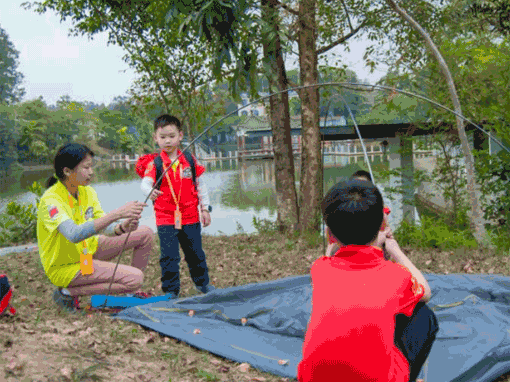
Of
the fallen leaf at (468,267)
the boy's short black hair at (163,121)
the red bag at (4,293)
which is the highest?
the boy's short black hair at (163,121)

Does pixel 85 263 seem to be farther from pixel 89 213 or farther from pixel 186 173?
pixel 186 173

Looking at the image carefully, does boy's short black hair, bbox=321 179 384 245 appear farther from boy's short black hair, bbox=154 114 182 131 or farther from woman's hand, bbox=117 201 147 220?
boy's short black hair, bbox=154 114 182 131

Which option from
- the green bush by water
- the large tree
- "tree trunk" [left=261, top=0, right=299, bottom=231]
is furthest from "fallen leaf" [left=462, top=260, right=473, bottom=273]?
the large tree

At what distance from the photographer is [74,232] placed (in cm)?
315

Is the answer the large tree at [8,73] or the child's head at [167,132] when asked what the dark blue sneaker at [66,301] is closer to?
the child's head at [167,132]

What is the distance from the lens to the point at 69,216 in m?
3.35

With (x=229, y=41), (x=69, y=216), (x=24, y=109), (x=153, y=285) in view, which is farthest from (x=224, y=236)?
(x=24, y=109)

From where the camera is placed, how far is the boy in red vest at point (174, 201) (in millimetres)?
3855

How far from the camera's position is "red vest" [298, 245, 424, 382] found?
5.08 feet

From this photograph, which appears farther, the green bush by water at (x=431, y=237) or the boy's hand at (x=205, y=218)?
the green bush by water at (x=431, y=237)

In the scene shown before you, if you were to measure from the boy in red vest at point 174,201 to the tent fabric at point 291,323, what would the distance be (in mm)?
404

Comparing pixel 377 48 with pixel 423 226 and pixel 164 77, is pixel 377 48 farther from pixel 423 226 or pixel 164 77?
pixel 164 77

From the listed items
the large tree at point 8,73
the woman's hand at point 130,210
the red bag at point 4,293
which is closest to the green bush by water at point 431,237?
the woman's hand at point 130,210

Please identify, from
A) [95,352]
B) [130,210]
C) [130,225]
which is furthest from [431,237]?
[95,352]
